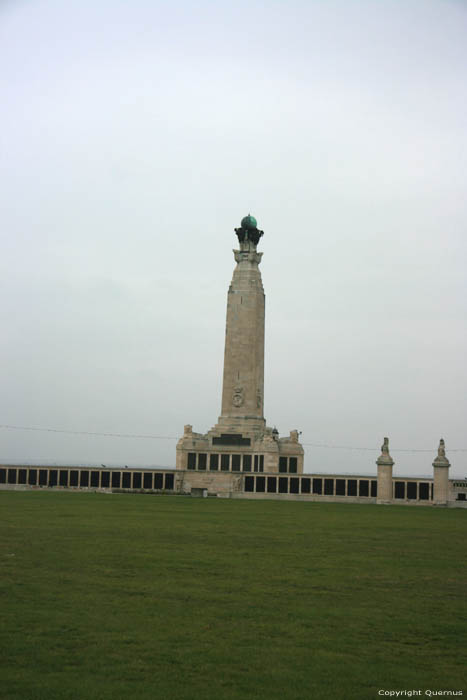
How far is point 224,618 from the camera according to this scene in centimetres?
1798

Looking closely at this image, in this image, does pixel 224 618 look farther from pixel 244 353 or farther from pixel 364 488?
A: pixel 244 353

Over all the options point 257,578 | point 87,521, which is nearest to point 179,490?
point 87,521

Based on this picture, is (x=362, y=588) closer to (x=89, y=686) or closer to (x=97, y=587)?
(x=97, y=587)

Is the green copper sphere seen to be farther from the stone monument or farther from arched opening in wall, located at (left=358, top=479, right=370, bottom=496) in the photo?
arched opening in wall, located at (left=358, top=479, right=370, bottom=496)

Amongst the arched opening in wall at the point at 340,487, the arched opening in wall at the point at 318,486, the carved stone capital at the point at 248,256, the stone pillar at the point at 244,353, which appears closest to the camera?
the arched opening in wall at the point at 340,487

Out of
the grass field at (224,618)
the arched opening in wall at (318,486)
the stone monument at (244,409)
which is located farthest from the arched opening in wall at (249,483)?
the grass field at (224,618)

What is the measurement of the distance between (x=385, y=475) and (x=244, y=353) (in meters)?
25.4

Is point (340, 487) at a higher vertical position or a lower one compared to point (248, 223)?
lower

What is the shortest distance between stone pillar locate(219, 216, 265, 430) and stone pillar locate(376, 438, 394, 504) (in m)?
19.6

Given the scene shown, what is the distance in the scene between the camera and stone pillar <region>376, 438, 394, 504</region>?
285 ft

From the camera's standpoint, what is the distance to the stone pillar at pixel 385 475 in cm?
8688

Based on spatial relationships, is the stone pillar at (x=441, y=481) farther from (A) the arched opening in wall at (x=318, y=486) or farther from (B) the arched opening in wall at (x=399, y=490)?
(A) the arched opening in wall at (x=318, y=486)

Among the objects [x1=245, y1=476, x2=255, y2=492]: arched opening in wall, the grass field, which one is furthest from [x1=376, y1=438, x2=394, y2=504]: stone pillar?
the grass field

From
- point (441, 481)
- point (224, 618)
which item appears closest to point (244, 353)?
point (441, 481)
